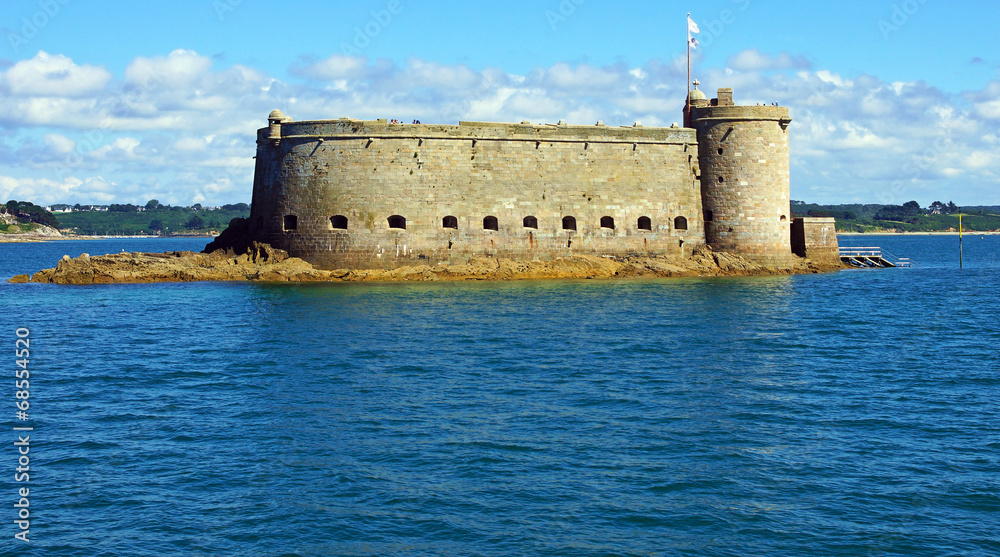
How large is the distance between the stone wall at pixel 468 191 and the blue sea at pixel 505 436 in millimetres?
9669

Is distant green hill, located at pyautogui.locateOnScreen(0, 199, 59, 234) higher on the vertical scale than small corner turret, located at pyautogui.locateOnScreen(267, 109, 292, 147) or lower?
higher

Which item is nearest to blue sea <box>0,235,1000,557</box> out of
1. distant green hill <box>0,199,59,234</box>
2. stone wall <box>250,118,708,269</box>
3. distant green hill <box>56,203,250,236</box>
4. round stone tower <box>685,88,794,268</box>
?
stone wall <box>250,118,708,269</box>

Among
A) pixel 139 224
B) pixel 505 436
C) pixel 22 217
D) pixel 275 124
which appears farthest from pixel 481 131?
pixel 139 224

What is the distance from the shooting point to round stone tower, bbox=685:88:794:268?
35.8 meters

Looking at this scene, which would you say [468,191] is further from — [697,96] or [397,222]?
[697,96]

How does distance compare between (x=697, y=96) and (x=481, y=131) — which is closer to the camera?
(x=481, y=131)

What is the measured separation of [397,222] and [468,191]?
305 centimetres

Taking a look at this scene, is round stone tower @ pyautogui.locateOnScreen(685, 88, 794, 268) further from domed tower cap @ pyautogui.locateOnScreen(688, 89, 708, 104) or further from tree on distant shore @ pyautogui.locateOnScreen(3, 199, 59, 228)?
tree on distant shore @ pyautogui.locateOnScreen(3, 199, 59, 228)

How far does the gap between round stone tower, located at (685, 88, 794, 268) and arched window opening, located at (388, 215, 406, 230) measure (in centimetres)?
1288

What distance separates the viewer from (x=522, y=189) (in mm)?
34844

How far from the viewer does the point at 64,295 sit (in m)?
30.0

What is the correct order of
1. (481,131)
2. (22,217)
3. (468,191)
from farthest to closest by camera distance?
1. (22,217)
2. (481,131)
3. (468,191)

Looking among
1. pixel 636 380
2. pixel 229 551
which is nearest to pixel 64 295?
pixel 636 380

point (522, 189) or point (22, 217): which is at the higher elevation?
point (22, 217)
